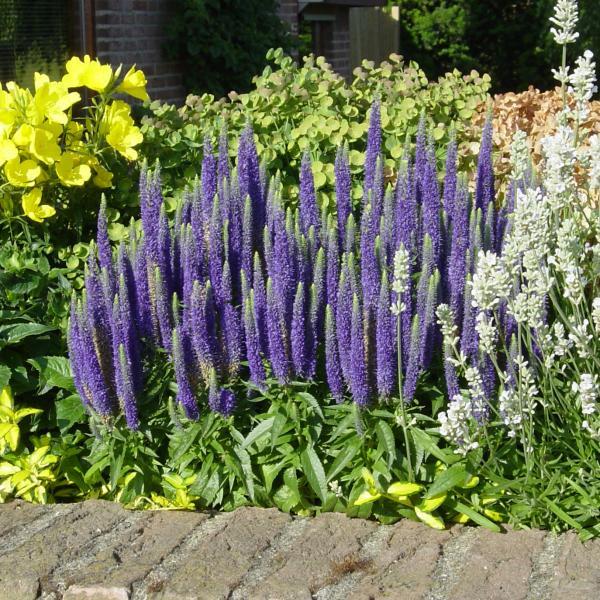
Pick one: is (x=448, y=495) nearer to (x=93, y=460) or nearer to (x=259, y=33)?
(x=93, y=460)

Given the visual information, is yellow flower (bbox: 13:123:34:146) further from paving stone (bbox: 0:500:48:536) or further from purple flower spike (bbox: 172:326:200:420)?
paving stone (bbox: 0:500:48:536)

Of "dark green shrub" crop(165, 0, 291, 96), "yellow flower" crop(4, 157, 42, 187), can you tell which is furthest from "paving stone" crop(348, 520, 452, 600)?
"dark green shrub" crop(165, 0, 291, 96)

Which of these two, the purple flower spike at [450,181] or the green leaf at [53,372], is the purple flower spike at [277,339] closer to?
the purple flower spike at [450,181]

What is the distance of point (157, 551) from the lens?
3.17m

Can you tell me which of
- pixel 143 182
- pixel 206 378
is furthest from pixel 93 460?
pixel 143 182

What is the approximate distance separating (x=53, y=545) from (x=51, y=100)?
5.70 ft

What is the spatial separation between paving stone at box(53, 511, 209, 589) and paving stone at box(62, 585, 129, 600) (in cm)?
1

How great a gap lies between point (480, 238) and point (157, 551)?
4.60 ft

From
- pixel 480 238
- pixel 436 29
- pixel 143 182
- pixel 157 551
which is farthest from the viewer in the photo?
pixel 436 29

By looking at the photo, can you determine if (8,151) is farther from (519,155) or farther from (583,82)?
(583,82)

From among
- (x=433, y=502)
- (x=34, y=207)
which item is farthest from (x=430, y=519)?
(x=34, y=207)

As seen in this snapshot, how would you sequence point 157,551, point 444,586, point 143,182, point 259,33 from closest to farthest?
point 444,586, point 157,551, point 143,182, point 259,33

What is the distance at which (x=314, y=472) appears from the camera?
3.30 m

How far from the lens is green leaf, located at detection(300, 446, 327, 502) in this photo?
3.29 metres
